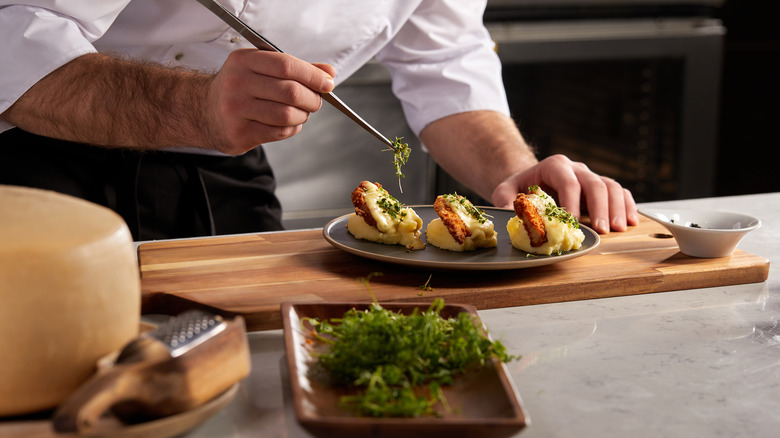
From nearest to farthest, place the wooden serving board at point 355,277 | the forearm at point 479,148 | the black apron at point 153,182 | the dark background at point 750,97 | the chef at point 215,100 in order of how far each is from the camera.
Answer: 1. the wooden serving board at point 355,277
2. the chef at point 215,100
3. the black apron at point 153,182
4. the forearm at point 479,148
5. the dark background at point 750,97

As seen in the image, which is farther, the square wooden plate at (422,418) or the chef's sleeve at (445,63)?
the chef's sleeve at (445,63)

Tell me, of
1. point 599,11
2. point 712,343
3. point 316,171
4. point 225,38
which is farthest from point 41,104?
point 599,11

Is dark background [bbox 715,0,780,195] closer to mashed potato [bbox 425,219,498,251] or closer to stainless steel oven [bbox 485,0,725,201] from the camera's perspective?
stainless steel oven [bbox 485,0,725,201]

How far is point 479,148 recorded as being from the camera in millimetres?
1859

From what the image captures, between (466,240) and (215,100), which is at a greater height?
(215,100)

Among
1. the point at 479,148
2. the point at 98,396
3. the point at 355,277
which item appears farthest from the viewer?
the point at 479,148

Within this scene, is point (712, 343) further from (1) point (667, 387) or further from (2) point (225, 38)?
Result: (2) point (225, 38)

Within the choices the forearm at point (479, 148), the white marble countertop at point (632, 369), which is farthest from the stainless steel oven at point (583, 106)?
the white marble countertop at point (632, 369)

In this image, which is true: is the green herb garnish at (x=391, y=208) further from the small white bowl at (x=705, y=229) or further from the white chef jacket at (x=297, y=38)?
the white chef jacket at (x=297, y=38)

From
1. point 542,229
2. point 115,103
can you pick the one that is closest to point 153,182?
point 115,103

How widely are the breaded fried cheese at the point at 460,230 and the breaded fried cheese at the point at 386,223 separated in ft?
0.10

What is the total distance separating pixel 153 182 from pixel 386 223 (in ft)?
2.26

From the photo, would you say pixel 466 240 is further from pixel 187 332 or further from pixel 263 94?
pixel 187 332

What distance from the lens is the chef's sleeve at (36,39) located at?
4.44ft
